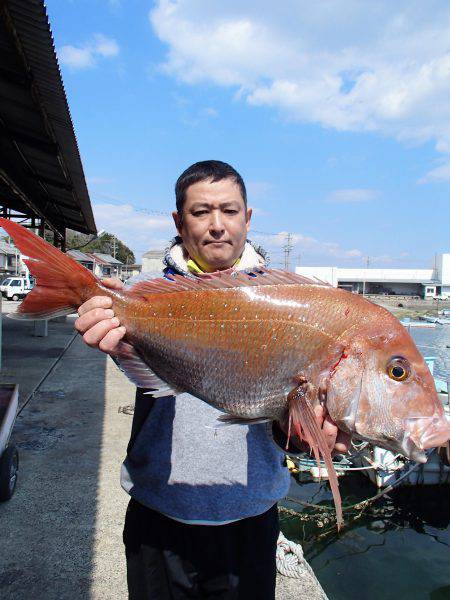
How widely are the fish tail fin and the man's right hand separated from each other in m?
0.08

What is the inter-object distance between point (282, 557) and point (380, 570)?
21.1 feet

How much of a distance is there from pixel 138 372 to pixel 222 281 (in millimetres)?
550

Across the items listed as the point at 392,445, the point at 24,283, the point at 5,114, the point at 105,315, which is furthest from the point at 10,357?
the point at 24,283

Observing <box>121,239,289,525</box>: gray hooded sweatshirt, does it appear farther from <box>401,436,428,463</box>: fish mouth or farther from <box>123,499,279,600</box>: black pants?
<box>401,436,428,463</box>: fish mouth

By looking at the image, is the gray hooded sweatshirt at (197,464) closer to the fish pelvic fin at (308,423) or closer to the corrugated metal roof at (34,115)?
the fish pelvic fin at (308,423)

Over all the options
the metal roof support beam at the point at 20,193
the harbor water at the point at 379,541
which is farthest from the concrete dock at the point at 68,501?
the harbor water at the point at 379,541

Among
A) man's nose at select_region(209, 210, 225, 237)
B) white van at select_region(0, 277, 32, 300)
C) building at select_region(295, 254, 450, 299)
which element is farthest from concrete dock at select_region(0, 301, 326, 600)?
building at select_region(295, 254, 450, 299)

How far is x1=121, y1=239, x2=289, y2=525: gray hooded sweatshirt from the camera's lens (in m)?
1.94

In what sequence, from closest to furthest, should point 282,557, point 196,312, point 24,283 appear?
point 196,312 < point 282,557 < point 24,283

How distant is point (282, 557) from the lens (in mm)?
3881

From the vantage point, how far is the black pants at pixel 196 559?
6.46 ft

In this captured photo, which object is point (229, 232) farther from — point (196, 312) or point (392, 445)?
point (392, 445)


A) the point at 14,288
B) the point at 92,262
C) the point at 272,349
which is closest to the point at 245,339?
the point at 272,349

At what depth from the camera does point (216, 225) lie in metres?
2.08
